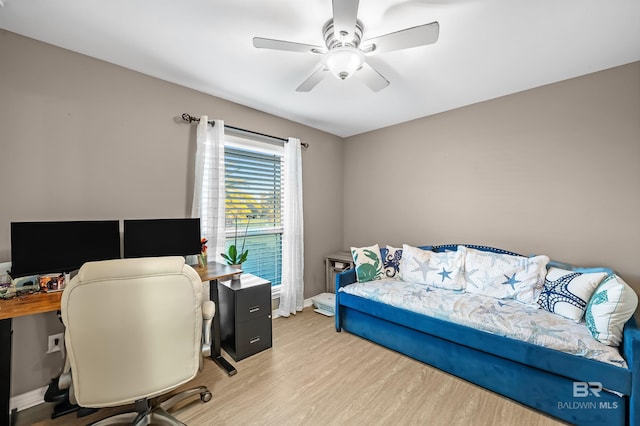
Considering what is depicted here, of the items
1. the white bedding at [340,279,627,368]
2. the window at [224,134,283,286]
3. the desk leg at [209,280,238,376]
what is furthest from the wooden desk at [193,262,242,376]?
the white bedding at [340,279,627,368]

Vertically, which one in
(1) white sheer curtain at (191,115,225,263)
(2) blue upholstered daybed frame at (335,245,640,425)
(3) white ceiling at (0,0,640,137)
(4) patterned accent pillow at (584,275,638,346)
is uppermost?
(3) white ceiling at (0,0,640,137)

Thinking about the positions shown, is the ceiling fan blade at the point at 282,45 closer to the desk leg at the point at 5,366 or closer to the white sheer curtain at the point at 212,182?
the white sheer curtain at the point at 212,182

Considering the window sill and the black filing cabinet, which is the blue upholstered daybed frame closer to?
the black filing cabinet

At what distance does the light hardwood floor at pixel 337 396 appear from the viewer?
170cm

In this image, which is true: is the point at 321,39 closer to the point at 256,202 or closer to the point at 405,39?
A: the point at 405,39

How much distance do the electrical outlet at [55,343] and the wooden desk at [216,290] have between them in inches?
38.8

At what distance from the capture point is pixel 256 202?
3.20 m

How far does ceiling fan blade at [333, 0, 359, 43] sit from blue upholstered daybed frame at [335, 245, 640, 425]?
2.24m

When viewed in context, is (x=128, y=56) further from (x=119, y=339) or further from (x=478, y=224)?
(x=478, y=224)

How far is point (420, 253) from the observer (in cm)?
303

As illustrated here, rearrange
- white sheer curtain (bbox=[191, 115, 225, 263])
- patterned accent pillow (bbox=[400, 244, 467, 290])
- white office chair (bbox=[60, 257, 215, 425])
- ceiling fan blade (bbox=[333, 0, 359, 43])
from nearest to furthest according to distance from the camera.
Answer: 1. white office chair (bbox=[60, 257, 215, 425])
2. ceiling fan blade (bbox=[333, 0, 359, 43])
3. white sheer curtain (bbox=[191, 115, 225, 263])
4. patterned accent pillow (bbox=[400, 244, 467, 290])

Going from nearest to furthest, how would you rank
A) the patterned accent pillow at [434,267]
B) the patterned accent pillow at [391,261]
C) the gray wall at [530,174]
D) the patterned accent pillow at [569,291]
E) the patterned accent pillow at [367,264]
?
the patterned accent pillow at [569,291] < the gray wall at [530,174] < the patterned accent pillow at [434,267] < the patterned accent pillow at [367,264] < the patterned accent pillow at [391,261]

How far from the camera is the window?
2.96 meters

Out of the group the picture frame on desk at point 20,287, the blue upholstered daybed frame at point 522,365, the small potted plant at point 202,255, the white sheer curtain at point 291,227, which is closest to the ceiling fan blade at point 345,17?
the white sheer curtain at point 291,227
